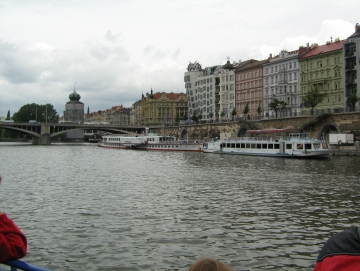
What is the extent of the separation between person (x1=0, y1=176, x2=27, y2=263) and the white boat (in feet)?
252

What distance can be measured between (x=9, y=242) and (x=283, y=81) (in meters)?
93.1

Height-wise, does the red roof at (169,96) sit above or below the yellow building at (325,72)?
above

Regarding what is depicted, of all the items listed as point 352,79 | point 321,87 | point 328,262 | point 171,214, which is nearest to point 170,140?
point 321,87

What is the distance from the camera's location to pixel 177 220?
17219mm

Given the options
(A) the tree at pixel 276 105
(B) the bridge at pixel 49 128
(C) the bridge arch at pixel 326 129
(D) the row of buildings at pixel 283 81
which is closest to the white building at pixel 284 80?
(D) the row of buildings at pixel 283 81

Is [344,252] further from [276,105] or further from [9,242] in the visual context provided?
[276,105]

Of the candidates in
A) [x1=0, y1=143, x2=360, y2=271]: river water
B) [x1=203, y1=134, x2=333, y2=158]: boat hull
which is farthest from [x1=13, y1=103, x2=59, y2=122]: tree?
[x1=0, y1=143, x2=360, y2=271]: river water

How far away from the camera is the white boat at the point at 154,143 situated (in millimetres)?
85806

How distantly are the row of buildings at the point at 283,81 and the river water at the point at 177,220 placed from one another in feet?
155

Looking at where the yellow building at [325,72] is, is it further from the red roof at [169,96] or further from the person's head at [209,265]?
the red roof at [169,96]

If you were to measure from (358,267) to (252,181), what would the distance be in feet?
86.9

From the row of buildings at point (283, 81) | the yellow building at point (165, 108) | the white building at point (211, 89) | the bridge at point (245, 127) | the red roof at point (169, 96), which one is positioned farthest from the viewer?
the red roof at point (169, 96)

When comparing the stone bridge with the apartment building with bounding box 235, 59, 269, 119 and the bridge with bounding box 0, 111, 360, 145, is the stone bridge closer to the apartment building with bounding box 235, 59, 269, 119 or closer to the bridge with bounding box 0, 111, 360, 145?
the bridge with bounding box 0, 111, 360, 145

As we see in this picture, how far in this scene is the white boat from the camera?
3378 inches
